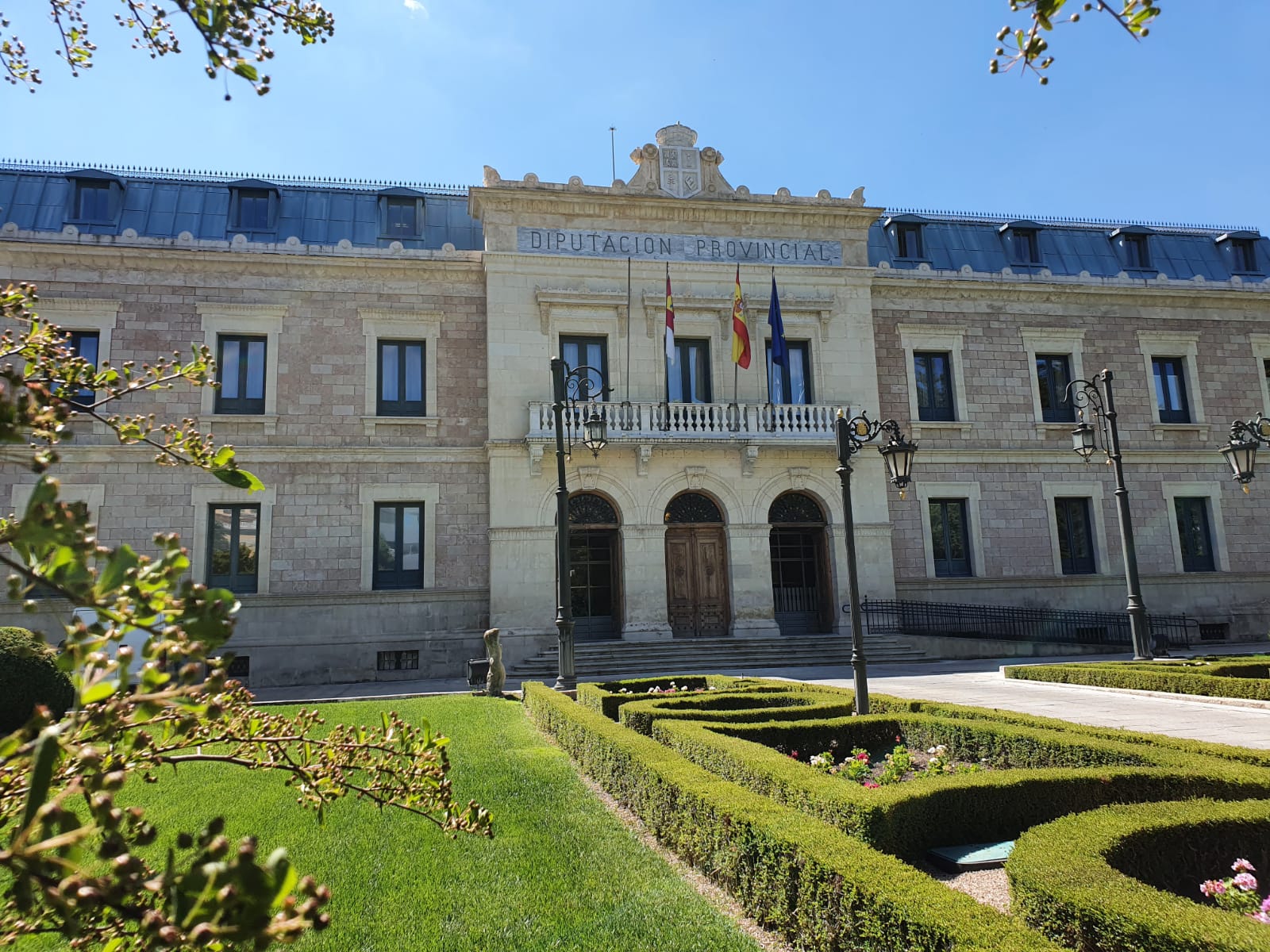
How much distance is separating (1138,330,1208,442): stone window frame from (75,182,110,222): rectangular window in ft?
95.2

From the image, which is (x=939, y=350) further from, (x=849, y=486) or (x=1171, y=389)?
(x=849, y=486)

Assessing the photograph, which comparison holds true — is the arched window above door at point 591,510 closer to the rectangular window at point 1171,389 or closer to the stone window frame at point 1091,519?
the stone window frame at point 1091,519

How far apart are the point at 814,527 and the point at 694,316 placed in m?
6.49

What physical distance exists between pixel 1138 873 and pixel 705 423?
17976 millimetres

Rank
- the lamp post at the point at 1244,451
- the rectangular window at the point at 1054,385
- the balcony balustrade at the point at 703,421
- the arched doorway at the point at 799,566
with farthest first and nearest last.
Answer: the rectangular window at the point at 1054,385 → the arched doorway at the point at 799,566 → the balcony balustrade at the point at 703,421 → the lamp post at the point at 1244,451

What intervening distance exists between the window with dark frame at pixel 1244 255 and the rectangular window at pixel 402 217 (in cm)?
2597

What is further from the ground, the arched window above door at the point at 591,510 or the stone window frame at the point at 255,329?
the stone window frame at the point at 255,329

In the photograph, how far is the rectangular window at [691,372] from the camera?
22812mm

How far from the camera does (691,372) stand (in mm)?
23047

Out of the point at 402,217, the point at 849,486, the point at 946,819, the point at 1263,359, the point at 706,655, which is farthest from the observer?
the point at 1263,359

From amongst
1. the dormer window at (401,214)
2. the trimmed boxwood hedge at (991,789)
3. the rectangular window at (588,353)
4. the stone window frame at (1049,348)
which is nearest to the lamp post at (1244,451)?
the trimmed boxwood hedge at (991,789)

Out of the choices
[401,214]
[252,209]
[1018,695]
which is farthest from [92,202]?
[1018,695]

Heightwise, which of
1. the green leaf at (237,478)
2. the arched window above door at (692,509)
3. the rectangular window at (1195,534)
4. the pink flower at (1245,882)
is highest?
the arched window above door at (692,509)

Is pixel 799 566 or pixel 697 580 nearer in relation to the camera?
pixel 697 580
